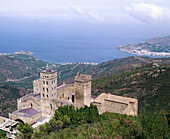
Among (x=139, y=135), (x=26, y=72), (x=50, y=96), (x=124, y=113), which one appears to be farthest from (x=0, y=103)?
(x=26, y=72)

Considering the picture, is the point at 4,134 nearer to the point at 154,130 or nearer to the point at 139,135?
the point at 139,135

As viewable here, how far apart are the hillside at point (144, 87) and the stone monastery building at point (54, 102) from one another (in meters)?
9.85

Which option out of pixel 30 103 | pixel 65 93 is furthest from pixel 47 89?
pixel 65 93

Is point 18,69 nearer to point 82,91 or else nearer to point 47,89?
point 47,89

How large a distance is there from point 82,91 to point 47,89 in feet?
21.6

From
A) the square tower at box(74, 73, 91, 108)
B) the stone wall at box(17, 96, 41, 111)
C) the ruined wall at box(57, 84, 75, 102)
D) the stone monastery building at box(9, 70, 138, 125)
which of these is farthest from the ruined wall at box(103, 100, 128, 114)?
the stone wall at box(17, 96, 41, 111)

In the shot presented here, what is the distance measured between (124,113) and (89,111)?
6.41 m

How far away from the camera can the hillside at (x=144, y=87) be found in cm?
4119

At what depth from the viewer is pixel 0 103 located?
60781 millimetres

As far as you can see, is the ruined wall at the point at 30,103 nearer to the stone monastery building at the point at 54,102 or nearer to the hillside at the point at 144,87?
the stone monastery building at the point at 54,102

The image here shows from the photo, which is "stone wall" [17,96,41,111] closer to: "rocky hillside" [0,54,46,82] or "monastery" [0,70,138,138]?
"monastery" [0,70,138,138]

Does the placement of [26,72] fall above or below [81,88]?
below

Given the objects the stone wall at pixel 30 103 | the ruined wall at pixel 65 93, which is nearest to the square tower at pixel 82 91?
the ruined wall at pixel 65 93

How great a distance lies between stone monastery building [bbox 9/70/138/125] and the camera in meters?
29.8
